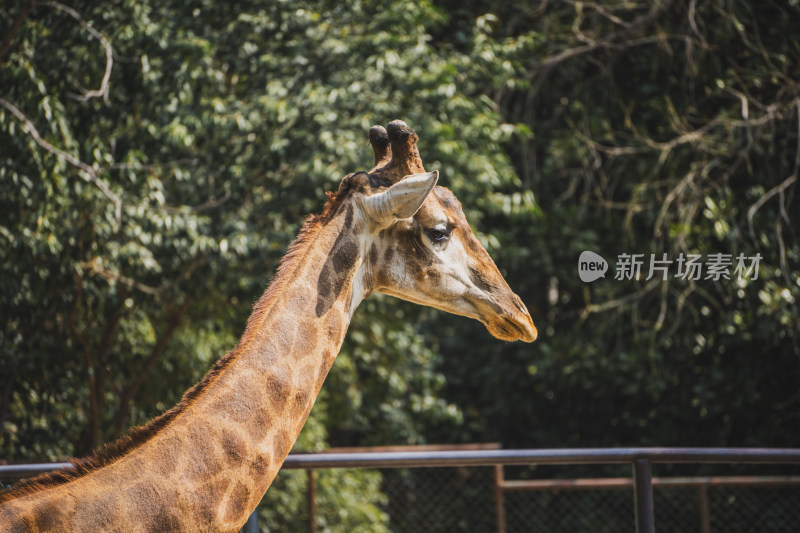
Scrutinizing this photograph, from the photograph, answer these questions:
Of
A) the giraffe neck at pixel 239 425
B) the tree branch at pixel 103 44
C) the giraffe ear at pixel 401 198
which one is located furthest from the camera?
the tree branch at pixel 103 44

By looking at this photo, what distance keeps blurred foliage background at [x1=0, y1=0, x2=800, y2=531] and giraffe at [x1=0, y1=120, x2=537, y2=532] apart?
2796 millimetres

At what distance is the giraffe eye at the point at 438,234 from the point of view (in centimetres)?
277

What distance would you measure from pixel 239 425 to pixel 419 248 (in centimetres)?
88

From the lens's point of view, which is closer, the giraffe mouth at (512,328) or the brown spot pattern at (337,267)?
the brown spot pattern at (337,267)

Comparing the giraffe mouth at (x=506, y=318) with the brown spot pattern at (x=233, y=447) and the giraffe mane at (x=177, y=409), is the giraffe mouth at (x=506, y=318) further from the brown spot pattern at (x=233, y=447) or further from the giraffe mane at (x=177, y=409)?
the brown spot pattern at (x=233, y=447)

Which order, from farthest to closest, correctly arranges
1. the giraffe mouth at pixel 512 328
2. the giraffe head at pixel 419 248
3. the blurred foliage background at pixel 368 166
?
the blurred foliage background at pixel 368 166, the giraffe mouth at pixel 512 328, the giraffe head at pixel 419 248

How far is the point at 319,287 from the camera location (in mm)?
2547

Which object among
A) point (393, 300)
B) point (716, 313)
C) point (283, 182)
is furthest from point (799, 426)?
point (283, 182)

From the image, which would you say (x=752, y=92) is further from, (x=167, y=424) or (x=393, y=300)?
(x=167, y=424)

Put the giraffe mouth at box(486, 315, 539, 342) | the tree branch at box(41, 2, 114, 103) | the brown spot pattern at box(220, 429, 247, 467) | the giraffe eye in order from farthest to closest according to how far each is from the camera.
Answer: the tree branch at box(41, 2, 114, 103) → the giraffe mouth at box(486, 315, 539, 342) → the giraffe eye → the brown spot pattern at box(220, 429, 247, 467)

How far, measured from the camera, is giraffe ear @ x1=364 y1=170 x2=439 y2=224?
98.8 inches

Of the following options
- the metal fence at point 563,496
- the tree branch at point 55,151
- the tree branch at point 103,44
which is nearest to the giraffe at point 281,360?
the metal fence at point 563,496

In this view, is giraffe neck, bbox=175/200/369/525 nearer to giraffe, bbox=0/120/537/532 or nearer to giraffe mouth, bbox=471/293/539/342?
giraffe, bbox=0/120/537/532

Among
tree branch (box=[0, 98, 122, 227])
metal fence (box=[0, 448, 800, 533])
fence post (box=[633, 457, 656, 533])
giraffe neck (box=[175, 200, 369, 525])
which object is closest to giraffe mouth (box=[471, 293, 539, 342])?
giraffe neck (box=[175, 200, 369, 525])
